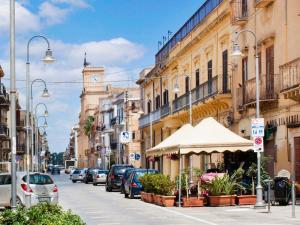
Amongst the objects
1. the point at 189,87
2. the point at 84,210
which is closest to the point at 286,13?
the point at 84,210

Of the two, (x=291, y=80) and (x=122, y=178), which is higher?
(x=291, y=80)

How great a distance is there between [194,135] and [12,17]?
1161 centimetres

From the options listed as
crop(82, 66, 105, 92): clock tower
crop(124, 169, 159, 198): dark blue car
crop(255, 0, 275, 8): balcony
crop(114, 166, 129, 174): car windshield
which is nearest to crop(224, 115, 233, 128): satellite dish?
crop(124, 169, 159, 198): dark blue car

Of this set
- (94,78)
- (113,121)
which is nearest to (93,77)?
(94,78)

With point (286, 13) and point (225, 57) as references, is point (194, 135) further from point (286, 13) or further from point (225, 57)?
point (225, 57)

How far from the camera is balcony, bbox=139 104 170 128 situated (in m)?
55.0

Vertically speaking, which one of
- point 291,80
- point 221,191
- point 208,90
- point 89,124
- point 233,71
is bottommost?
point 221,191

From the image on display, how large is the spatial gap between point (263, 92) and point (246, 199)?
5.78m

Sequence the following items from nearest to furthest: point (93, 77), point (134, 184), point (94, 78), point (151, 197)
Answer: point (151, 197) → point (134, 184) → point (94, 78) → point (93, 77)

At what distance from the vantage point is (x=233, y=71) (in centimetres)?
3684

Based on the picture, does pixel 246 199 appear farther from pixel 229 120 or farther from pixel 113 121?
pixel 113 121

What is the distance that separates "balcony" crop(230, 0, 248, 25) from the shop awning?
22.6 ft

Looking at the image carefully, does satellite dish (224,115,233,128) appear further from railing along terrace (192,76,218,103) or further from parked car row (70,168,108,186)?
parked car row (70,168,108,186)

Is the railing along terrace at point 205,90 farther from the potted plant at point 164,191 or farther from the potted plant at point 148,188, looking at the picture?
the potted plant at point 164,191
